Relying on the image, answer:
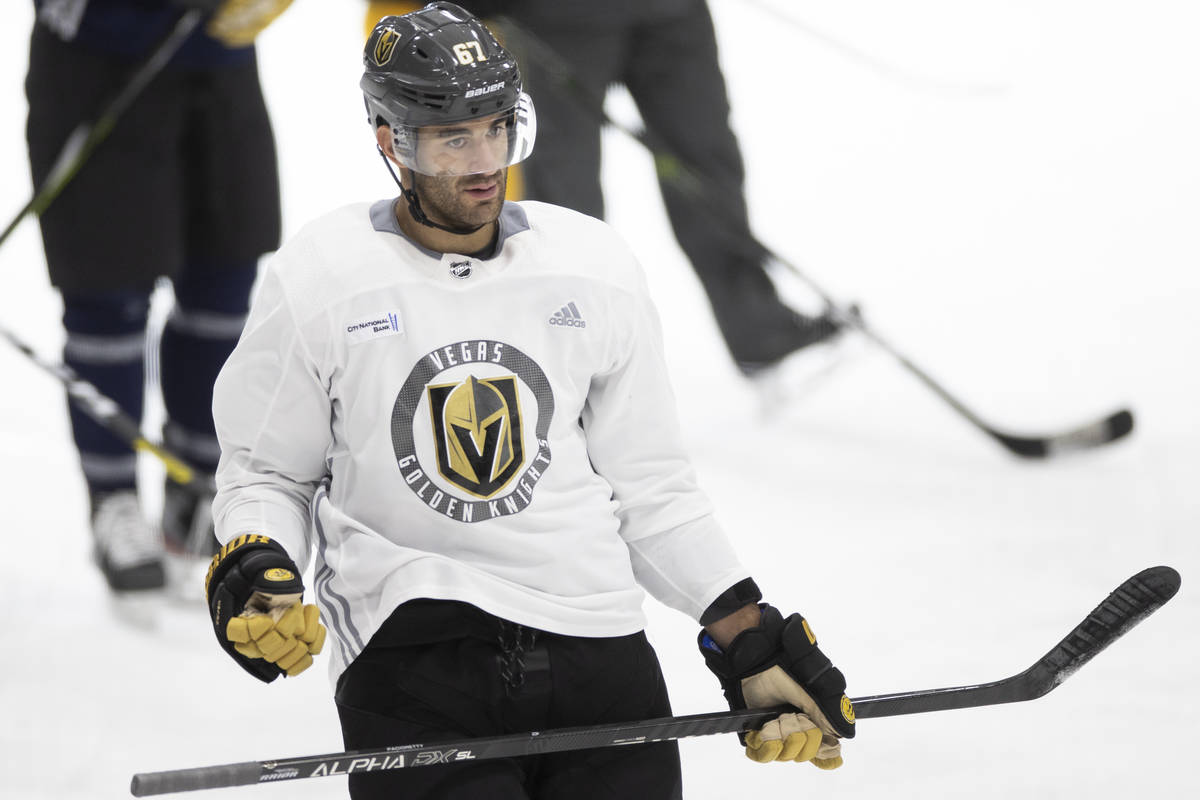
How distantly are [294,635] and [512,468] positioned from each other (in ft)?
0.82

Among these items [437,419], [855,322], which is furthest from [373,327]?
[855,322]

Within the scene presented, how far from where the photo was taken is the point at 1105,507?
3.06 meters

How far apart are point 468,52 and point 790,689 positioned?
0.67 meters

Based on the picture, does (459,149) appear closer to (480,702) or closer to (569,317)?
(569,317)

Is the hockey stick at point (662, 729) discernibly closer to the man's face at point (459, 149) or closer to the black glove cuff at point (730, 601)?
the black glove cuff at point (730, 601)

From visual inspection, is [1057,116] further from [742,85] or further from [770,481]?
[770,481]

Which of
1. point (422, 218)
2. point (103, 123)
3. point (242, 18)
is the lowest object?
point (103, 123)

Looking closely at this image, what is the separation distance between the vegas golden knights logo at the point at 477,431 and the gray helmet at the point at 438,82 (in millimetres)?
203

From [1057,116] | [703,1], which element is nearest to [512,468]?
[703,1]

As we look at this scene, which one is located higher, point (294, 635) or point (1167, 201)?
point (294, 635)

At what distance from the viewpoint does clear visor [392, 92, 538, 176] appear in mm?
1468

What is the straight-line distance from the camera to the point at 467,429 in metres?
1.45

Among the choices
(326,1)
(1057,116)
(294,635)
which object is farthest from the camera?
(326,1)

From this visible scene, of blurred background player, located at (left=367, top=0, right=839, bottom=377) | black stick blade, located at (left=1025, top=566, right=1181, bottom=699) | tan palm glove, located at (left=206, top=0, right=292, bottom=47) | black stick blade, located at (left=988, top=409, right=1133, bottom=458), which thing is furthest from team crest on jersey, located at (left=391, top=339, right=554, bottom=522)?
black stick blade, located at (left=988, top=409, right=1133, bottom=458)
